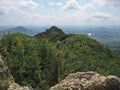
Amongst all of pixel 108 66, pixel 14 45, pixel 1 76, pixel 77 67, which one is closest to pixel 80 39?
pixel 108 66

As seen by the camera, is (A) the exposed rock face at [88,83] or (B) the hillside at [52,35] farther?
(B) the hillside at [52,35]

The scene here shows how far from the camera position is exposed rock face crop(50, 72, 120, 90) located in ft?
39.7

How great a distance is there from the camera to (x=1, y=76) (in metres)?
15.1

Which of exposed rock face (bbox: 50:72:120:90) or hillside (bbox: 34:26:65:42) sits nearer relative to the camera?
exposed rock face (bbox: 50:72:120:90)

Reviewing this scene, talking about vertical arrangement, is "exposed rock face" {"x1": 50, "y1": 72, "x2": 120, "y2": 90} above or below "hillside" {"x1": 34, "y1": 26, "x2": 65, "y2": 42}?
above

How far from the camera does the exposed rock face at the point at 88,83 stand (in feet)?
39.7

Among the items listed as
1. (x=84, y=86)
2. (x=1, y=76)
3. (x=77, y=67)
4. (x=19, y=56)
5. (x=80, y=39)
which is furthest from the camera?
(x=80, y=39)

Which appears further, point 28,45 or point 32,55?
point 28,45

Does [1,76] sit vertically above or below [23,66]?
above

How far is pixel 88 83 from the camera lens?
42.7ft

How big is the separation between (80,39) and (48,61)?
94.5 ft

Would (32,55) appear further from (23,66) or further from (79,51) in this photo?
(79,51)

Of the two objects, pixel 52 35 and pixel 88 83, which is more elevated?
pixel 88 83

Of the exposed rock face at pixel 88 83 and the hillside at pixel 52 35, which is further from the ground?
the exposed rock face at pixel 88 83
